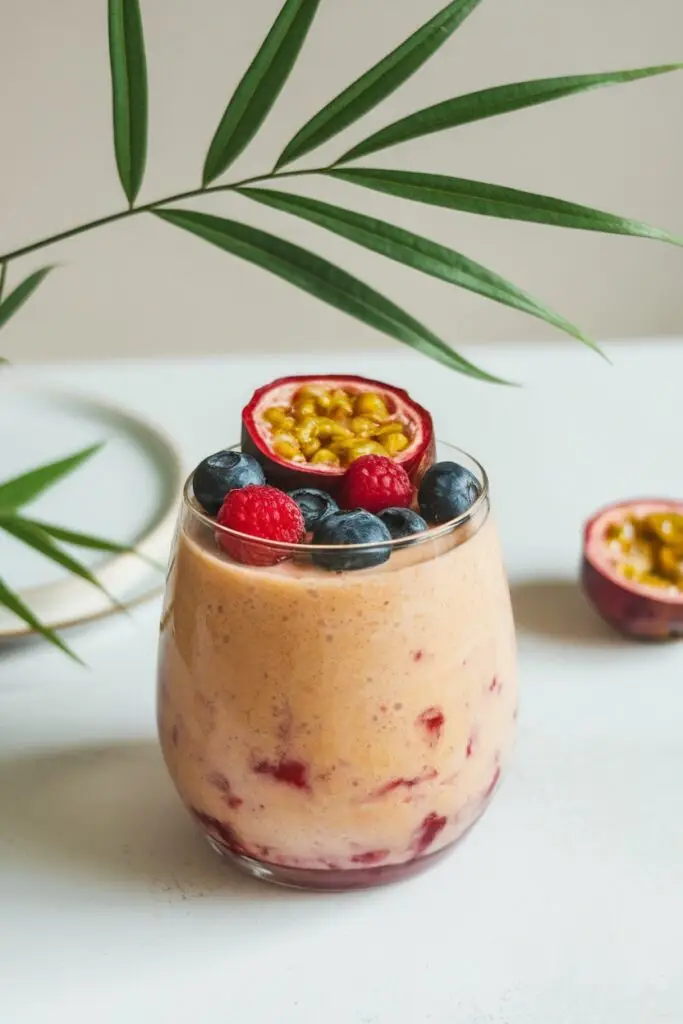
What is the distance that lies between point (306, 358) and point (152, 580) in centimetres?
55

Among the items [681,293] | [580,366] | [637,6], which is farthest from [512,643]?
[681,293]

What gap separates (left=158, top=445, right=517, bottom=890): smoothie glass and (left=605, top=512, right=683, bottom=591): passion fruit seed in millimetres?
318

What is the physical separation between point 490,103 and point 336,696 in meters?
0.31

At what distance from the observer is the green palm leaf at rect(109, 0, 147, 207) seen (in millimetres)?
655

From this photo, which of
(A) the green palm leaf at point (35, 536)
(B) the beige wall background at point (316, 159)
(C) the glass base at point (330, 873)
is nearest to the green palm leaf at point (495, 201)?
(A) the green palm leaf at point (35, 536)

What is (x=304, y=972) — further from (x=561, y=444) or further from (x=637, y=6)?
(x=637, y=6)

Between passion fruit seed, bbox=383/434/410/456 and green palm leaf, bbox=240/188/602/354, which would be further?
passion fruit seed, bbox=383/434/410/456

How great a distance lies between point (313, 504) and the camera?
61cm

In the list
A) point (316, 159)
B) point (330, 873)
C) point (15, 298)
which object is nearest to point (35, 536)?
point (330, 873)

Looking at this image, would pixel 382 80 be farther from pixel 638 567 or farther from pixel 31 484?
pixel 638 567

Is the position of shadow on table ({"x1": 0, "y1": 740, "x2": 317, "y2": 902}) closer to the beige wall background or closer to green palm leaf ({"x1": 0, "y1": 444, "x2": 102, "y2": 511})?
green palm leaf ({"x1": 0, "y1": 444, "x2": 102, "y2": 511})

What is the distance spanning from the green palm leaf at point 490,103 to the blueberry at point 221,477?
17 centimetres

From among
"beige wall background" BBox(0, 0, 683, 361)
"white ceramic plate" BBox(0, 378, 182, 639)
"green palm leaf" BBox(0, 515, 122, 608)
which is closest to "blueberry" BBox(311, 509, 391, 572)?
"green palm leaf" BBox(0, 515, 122, 608)

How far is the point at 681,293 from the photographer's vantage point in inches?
106
